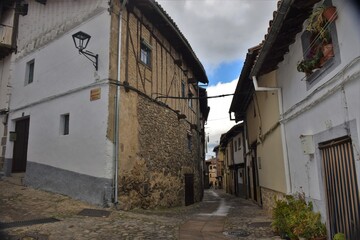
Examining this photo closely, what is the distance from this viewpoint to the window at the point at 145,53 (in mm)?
10562

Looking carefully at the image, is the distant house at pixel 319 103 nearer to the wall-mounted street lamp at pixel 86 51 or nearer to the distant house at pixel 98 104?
the distant house at pixel 98 104

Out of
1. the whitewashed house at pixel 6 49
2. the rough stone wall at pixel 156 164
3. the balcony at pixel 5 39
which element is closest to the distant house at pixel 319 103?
the rough stone wall at pixel 156 164

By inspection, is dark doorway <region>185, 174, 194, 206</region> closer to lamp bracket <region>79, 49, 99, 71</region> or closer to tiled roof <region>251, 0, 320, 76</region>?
lamp bracket <region>79, 49, 99, 71</region>

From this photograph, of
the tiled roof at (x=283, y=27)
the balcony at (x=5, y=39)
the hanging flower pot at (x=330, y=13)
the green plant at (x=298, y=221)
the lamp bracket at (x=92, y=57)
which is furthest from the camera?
the balcony at (x=5, y=39)

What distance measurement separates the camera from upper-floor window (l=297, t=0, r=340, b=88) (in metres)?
4.24

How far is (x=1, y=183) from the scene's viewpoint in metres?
10.2

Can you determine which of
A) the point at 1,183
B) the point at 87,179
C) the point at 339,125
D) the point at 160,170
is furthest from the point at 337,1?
the point at 1,183

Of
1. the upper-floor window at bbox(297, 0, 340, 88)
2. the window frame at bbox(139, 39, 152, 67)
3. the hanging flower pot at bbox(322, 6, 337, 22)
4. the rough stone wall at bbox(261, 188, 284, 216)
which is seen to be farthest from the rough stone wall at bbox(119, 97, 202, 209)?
the hanging flower pot at bbox(322, 6, 337, 22)

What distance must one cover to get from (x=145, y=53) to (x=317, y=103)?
723 cm

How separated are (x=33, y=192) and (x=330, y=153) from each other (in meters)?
8.19

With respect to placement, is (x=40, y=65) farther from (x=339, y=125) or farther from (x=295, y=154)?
(x=339, y=125)

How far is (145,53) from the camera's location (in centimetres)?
1090

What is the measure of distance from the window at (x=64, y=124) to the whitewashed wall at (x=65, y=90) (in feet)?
0.45

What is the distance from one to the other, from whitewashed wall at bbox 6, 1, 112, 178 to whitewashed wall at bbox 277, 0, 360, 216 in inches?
184
